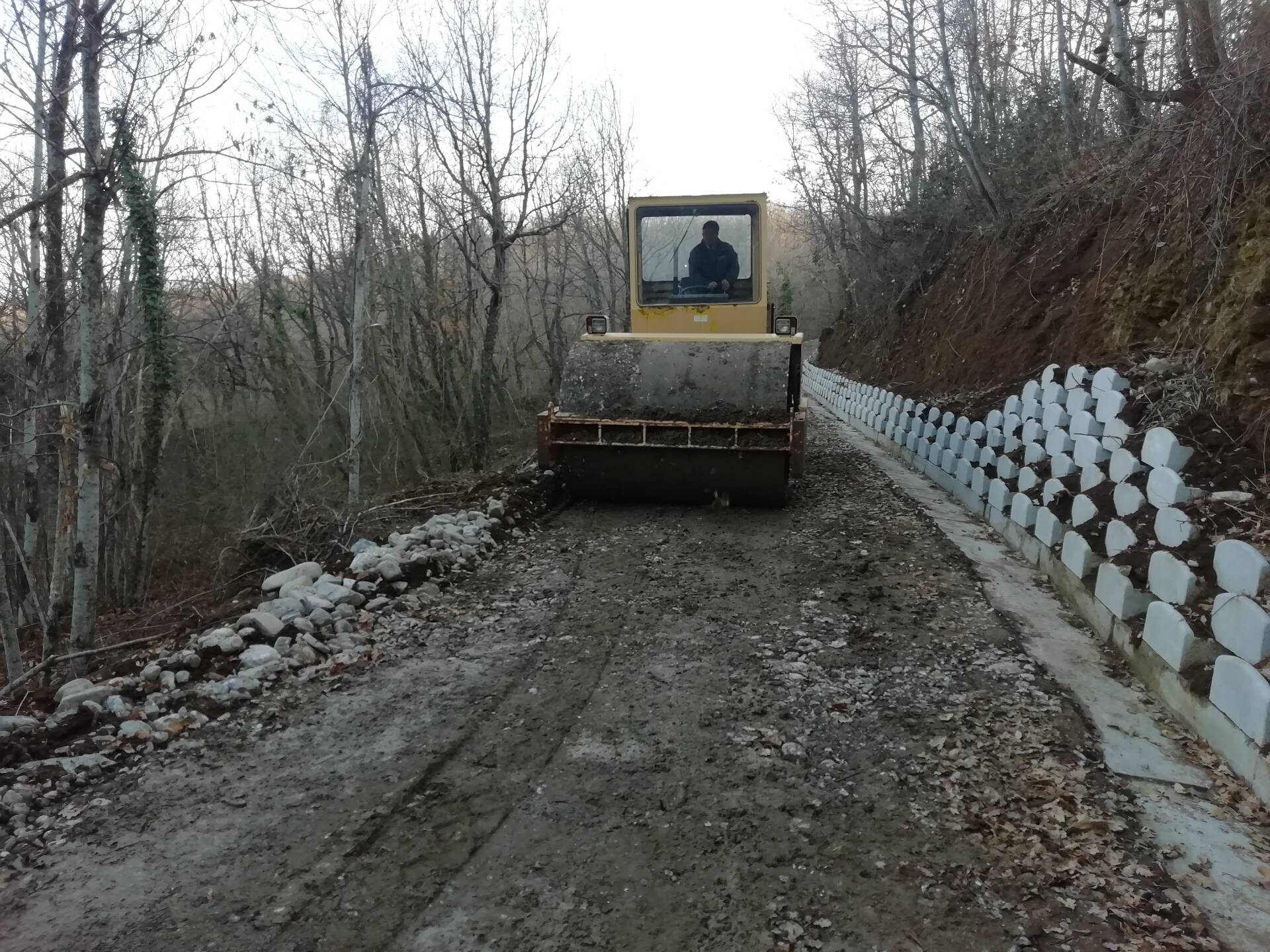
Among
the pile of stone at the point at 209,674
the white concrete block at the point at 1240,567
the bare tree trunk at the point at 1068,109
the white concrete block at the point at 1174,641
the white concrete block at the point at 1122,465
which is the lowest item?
the pile of stone at the point at 209,674

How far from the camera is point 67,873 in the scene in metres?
2.71

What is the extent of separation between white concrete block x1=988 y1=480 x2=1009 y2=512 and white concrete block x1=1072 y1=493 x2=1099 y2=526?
4.64 feet

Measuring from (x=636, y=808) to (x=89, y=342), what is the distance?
6.00 metres

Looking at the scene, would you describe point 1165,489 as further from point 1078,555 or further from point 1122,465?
point 1078,555

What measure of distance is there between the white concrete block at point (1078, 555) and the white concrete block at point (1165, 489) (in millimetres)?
497

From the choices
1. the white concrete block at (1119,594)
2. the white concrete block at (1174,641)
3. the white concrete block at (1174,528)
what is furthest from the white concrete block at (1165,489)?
the white concrete block at (1174,641)

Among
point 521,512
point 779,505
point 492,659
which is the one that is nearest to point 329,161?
point 521,512

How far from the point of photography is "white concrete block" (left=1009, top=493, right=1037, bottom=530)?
5.95 m

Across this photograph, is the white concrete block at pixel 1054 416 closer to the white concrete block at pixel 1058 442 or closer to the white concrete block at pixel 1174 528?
the white concrete block at pixel 1058 442

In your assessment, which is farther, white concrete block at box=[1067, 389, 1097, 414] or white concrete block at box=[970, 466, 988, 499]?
white concrete block at box=[970, 466, 988, 499]

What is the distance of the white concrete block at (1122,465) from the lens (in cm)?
463

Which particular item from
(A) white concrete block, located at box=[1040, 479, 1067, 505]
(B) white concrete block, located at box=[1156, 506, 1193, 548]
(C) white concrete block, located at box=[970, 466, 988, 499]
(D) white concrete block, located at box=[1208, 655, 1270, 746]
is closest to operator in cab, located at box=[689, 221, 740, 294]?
(C) white concrete block, located at box=[970, 466, 988, 499]

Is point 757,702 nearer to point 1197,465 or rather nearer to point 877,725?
point 877,725

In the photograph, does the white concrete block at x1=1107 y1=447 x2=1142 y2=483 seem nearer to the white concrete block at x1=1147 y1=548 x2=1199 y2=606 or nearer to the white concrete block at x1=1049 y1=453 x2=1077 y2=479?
the white concrete block at x1=1049 y1=453 x2=1077 y2=479
